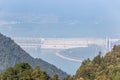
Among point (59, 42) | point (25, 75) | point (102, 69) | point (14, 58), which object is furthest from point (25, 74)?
point (59, 42)

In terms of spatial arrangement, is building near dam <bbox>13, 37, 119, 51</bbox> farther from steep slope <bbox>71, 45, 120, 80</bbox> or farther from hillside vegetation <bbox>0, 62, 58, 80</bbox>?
hillside vegetation <bbox>0, 62, 58, 80</bbox>

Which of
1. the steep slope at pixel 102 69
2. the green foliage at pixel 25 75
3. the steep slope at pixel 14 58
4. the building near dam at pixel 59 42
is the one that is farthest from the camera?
the building near dam at pixel 59 42

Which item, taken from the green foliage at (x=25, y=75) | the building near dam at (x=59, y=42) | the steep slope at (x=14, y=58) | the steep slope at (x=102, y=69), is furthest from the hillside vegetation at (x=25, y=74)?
the building near dam at (x=59, y=42)

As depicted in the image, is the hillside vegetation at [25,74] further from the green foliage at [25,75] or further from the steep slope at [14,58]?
the steep slope at [14,58]

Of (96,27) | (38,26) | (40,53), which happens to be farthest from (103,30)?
(40,53)

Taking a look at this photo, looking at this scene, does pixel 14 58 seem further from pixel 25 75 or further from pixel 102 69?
pixel 25 75

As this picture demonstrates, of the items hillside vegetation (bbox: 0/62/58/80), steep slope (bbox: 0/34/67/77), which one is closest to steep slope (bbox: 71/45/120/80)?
hillside vegetation (bbox: 0/62/58/80)
